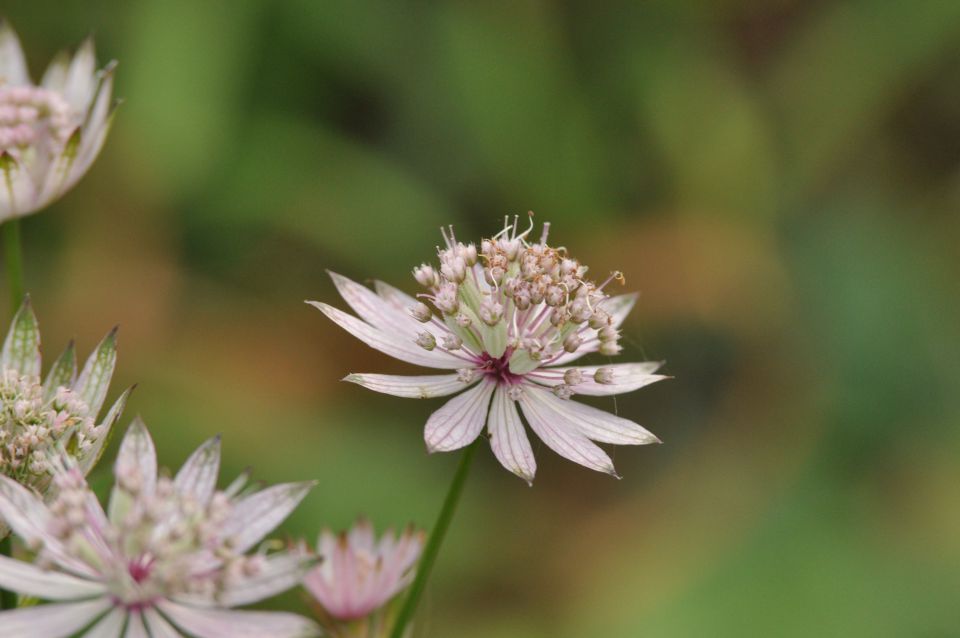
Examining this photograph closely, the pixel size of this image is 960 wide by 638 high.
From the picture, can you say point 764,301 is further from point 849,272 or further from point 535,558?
point 535,558

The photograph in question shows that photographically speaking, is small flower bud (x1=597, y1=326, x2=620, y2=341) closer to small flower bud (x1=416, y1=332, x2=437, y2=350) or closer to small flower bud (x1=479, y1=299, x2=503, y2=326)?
small flower bud (x1=479, y1=299, x2=503, y2=326)

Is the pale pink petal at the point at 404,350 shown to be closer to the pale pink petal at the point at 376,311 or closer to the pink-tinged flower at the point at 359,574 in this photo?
the pale pink petal at the point at 376,311

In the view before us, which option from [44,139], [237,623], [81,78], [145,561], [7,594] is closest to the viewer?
[237,623]

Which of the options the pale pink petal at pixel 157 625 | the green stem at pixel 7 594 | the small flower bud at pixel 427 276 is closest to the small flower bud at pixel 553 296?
the small flower bud at pixel 427 276

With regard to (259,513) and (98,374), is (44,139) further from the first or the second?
(259,513)

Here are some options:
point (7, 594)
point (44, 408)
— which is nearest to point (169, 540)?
point (7, 594)

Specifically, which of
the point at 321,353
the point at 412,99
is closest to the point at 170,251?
the point at 321,353
